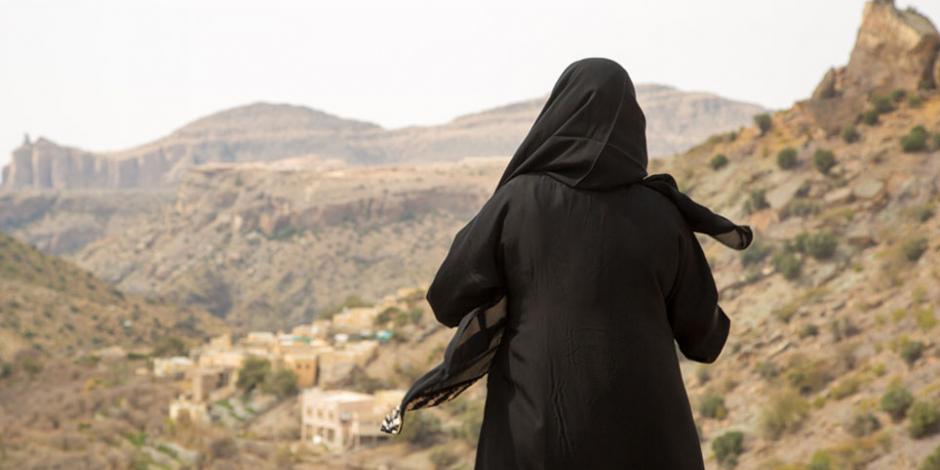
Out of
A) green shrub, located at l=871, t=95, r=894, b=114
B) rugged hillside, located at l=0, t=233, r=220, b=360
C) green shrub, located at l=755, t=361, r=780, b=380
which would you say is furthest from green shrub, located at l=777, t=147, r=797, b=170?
rugged hillside, located at l=0, t=233, r=220, b=360

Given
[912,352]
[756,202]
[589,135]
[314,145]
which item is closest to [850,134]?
[756,202]

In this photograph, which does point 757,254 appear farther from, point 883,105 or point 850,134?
point 883,105

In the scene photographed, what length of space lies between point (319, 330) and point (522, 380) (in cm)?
5220

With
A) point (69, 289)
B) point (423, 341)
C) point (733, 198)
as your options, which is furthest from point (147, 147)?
point (733, 198)

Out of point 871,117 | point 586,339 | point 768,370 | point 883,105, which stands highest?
point 586,339

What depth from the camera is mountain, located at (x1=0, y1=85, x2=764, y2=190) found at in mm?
183625

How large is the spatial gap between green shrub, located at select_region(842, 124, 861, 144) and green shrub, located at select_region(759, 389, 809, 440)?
10655mm

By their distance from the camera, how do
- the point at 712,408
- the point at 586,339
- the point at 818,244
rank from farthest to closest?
the point at 818,244 → the point at 712,408 → the point at 586,339

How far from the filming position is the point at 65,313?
55125mm

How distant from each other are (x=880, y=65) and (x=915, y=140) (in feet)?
14.7

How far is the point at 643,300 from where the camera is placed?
2.56m

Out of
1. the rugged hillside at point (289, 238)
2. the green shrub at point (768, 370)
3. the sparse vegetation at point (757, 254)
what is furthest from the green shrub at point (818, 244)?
the rugged hillside at point (289, 238)

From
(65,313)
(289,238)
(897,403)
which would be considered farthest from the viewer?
(289,238)

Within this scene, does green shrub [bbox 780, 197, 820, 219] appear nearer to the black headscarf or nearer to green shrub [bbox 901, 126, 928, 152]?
green shrub [bbox 901, 126, 928, 152]
